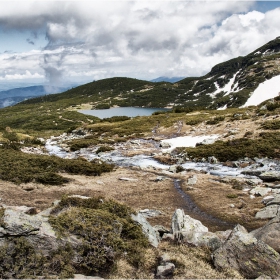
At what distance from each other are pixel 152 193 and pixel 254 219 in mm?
8141

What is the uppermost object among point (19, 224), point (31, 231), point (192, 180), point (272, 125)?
point (19, 224)

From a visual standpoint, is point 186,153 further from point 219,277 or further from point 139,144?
point 219,277

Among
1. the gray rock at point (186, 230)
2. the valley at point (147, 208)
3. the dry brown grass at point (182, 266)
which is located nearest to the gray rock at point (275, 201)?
the valley at point (147, 208)

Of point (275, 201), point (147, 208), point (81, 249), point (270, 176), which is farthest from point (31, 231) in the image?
point (270, 176)

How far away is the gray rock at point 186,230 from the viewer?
11.6 metres

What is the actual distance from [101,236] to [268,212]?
10465mm

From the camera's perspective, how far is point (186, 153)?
34562 millimetres

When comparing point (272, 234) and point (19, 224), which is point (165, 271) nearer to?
point (272, 234)

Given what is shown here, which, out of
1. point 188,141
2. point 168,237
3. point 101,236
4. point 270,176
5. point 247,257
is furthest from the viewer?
point 188,141

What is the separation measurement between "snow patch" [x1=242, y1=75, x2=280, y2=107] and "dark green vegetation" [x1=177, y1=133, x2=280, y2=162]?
9884 centimetres

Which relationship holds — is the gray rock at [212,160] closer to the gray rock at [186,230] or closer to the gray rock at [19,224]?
the gray rock at [186,230]

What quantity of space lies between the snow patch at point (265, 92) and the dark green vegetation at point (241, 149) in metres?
98.8

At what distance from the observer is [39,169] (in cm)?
2466

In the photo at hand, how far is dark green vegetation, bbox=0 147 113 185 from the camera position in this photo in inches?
869
